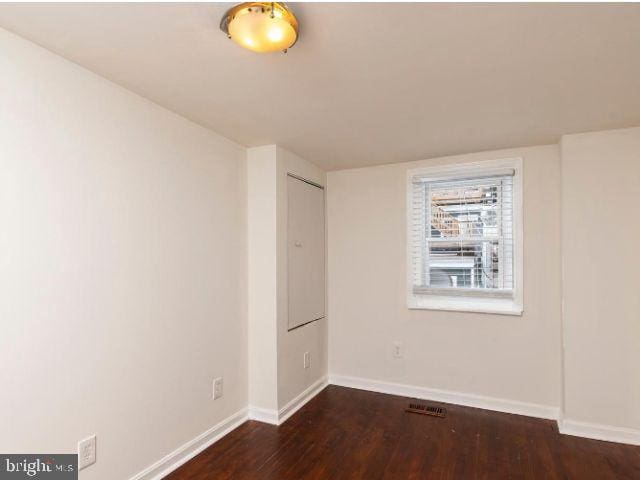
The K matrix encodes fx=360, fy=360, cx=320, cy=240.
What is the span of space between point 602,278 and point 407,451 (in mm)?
1910

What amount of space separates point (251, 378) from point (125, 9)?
265 cm

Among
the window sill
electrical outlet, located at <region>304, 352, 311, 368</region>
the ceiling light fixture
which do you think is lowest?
electrical outlet, located at <region>304, 352, 311, 368</region>

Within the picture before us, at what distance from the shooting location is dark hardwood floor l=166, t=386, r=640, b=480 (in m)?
2.26

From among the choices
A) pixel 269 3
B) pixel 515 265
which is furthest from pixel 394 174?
pixel 269 3

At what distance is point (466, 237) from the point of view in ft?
11.1

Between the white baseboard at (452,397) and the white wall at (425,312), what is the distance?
42 mm

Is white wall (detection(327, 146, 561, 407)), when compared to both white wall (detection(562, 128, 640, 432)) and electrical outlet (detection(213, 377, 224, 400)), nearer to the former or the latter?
white wall (detection(562, 128, 640, 432))

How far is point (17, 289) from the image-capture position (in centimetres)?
156

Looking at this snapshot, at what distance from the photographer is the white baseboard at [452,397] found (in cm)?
302

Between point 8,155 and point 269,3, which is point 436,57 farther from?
point 8,155

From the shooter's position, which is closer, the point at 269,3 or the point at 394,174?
the point at 269,3

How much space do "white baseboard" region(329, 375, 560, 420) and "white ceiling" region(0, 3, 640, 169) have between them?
227 cm

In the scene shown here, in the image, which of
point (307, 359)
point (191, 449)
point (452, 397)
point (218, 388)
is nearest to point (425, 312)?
point (452, 397)

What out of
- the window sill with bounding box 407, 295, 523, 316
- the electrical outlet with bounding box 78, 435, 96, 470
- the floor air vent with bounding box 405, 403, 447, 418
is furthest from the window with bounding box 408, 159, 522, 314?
the electrical outlet with bounding box 78, 435, 96, 470
